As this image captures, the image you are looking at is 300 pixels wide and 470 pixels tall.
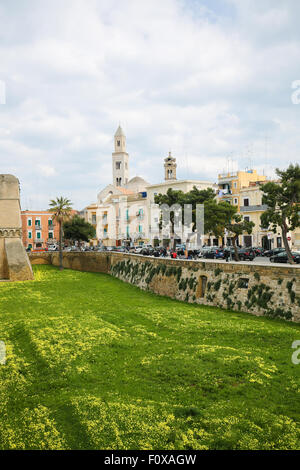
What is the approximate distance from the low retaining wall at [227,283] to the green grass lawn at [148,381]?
98 centimetres

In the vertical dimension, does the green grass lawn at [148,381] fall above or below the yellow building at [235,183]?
below

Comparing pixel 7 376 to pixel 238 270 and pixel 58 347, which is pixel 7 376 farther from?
pixel 238 270

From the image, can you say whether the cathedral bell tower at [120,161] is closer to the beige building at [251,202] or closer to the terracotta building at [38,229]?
the terracotta building at [38,229]

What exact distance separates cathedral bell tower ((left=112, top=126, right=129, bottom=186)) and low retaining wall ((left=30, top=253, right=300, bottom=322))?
70.4m

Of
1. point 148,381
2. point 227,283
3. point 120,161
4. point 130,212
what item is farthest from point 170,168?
point 148,381

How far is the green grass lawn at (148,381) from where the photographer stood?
9.48 meters

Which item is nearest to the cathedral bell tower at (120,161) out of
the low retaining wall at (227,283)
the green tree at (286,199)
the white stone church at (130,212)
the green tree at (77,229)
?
the white stone church at (130,212)

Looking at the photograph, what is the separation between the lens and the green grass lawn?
9477 millimetres

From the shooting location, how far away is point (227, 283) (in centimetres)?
2334

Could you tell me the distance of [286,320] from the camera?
1891 centimetres

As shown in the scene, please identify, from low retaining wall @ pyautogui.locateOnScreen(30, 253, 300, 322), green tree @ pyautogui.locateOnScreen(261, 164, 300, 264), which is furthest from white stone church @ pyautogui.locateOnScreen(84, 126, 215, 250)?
green tree @ pyautogui.locateOnScreen(261, 164, 300, 264)

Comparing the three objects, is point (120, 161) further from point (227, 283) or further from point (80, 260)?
point (227, 283)

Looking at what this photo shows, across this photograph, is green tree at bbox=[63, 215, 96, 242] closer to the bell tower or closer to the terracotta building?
the terracotta building
